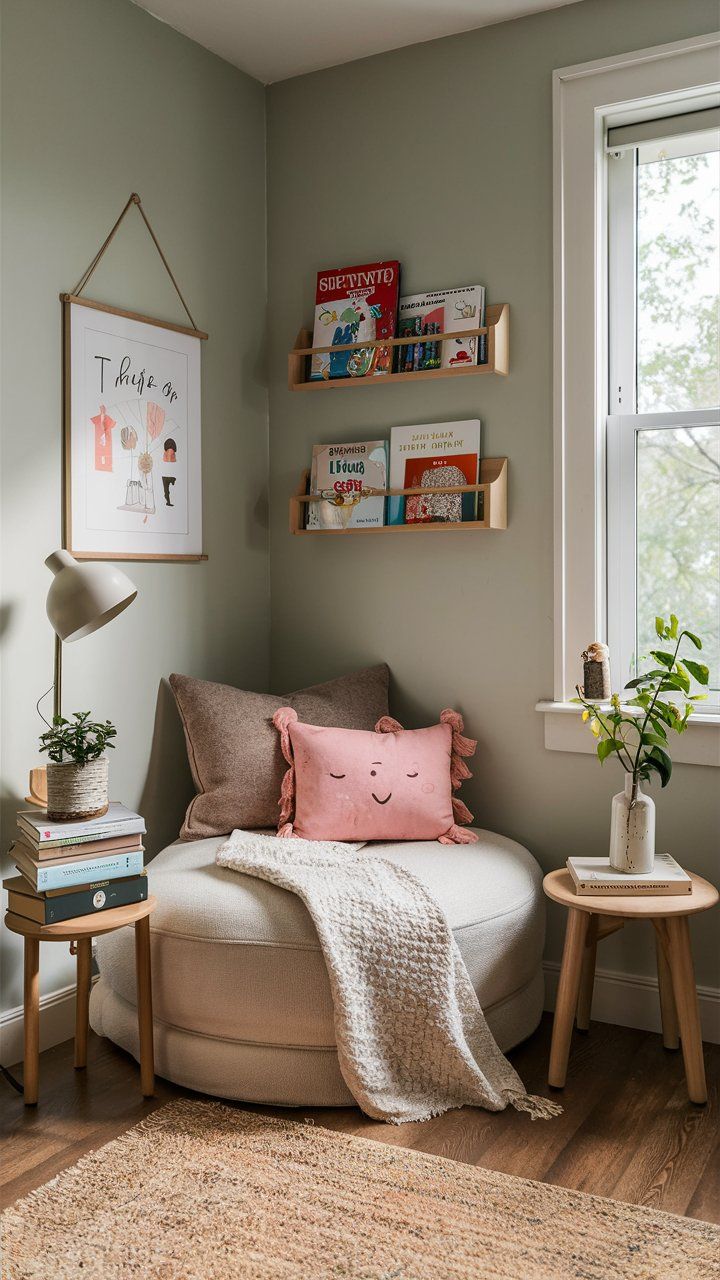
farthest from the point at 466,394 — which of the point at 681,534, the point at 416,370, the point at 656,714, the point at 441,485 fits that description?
the point at 656,714

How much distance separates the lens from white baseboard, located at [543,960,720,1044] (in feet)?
8.41

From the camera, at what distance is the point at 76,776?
7.35 feet

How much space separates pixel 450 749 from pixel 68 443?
1257 mm

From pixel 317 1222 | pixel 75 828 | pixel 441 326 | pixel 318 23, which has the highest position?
pixel 318 23

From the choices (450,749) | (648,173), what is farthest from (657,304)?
(450,749)

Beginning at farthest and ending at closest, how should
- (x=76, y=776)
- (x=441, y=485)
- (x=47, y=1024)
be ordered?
(x=441, y=485) < (x=47, y=1024) < (x=76, y=776)

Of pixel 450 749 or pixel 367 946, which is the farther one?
pixel 450 749

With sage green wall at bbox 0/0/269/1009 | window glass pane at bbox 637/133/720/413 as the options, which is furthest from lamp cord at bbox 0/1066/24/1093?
→ window glass pane at bbox 637/133/720/413

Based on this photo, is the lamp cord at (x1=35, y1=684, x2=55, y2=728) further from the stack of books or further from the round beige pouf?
the round beige pouf

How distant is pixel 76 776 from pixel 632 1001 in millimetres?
1514

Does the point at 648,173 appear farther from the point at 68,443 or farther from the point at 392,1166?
the point at 392,1166

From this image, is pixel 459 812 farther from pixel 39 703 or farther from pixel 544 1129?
pixel 39 703

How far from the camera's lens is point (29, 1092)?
2.18 metres

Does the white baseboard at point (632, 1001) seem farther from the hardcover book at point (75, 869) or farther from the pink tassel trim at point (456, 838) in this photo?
the hardcover book at point (75, 869)
